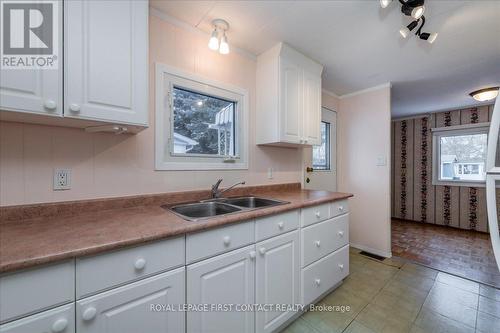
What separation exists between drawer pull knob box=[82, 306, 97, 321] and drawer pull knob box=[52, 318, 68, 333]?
0.05 meters

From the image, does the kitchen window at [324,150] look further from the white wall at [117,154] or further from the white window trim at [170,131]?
the white window trim at [170,131]

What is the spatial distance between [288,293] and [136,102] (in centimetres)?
156

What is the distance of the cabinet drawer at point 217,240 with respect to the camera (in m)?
0.99

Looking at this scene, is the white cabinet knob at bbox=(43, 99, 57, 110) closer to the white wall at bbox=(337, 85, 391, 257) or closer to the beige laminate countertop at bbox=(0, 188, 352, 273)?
the beige laminate countertop at bbox=(0, 188, 352, 273)

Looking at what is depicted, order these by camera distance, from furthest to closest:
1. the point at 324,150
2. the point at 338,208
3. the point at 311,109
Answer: the point at 324,150 < the point at 311,109 < the point at 338,208

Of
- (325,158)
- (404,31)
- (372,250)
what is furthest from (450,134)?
(404,31)

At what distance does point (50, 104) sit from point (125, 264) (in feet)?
2.44

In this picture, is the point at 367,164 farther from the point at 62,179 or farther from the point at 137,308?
the point at 62,179

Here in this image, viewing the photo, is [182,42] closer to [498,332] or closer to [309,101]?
[309,101]

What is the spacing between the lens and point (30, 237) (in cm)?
79

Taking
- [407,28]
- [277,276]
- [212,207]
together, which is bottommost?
[277,276]

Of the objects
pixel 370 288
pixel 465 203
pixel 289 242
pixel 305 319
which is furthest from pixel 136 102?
pixel 465 203

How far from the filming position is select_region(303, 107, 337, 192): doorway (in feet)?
9.10

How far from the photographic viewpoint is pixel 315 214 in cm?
164
